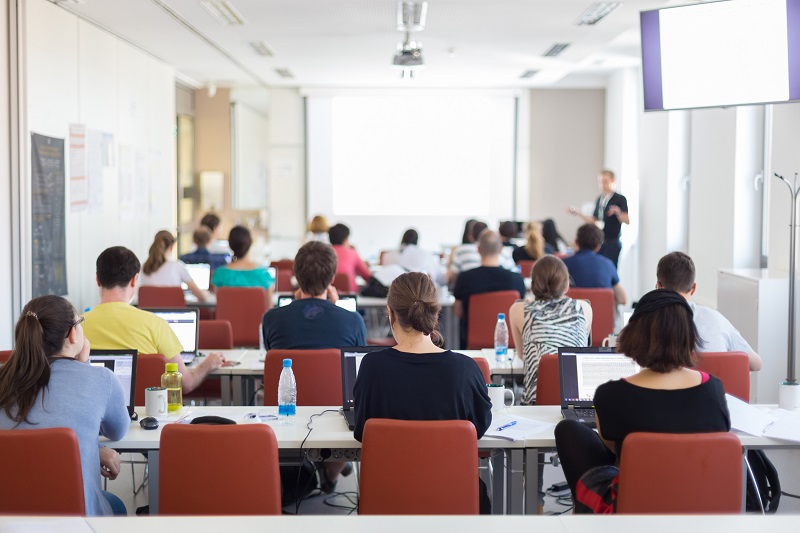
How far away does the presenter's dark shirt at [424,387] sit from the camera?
3.13 metres

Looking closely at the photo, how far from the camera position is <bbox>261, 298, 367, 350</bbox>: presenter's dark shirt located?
14.8ft

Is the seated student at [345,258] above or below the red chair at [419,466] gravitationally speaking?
above

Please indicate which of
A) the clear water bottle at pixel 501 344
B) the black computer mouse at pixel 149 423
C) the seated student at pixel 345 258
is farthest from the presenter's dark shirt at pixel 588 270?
the black computer mouse at pixel 149 423

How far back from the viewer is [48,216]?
25.2 ft

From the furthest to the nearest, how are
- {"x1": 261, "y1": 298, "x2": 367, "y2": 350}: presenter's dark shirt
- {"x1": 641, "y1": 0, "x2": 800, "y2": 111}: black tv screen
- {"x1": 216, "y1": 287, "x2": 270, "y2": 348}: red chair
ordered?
{"x1": 216, "y1": 287, "x2": 270, "y2": 348}: red chair < {"x1": 641, "y1": 0, "x2": 800, "y2": 111}: black tv screen < {"x1": 261, "y1": 298, "x2": 367, "y2": 350}: presenter's dark shirt

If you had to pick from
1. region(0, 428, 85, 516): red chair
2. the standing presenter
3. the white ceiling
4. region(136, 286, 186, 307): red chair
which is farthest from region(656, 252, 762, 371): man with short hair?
→ the standing presenter

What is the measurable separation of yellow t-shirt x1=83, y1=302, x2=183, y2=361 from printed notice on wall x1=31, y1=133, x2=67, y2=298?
3.59 m

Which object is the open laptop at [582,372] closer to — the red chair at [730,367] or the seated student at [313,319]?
the red chair at [730,367]

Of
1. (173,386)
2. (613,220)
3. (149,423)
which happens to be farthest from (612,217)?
(149,423)

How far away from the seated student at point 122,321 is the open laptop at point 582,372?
1710mm

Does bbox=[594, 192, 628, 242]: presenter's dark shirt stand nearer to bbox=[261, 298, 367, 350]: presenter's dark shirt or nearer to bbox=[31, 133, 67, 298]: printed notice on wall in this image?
bbox=[31, 133, 67, 298]: printed notice on wall

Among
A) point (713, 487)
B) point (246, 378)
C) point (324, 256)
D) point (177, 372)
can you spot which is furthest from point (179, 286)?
point (713, 487)

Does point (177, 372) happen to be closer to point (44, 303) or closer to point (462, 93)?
point (44, 303)

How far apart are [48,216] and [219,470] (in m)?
5.53
